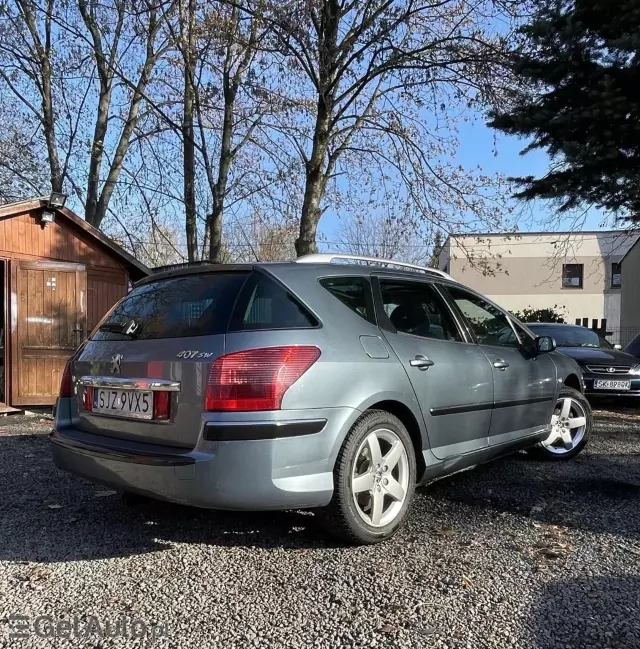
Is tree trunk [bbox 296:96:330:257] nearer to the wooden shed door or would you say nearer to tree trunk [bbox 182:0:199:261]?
tree trunk [bbox 182:0:199:261]

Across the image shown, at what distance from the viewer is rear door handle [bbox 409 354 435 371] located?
11.6 feet

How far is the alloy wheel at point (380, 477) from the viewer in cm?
320

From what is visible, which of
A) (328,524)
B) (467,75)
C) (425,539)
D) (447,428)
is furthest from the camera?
(467,75)

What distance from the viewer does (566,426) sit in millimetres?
5410

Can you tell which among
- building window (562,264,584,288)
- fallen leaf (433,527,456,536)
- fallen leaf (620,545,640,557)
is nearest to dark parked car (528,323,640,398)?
fallen leaf (620,545,640,557)

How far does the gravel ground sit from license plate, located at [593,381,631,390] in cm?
440

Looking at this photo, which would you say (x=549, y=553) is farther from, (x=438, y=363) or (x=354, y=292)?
(x=354, y=292)

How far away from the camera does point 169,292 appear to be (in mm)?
3436

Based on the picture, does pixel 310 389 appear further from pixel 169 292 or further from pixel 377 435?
pixel 169 292

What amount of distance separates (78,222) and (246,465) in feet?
27.2

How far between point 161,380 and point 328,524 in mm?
1202

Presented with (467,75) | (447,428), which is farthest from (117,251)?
(447,428)

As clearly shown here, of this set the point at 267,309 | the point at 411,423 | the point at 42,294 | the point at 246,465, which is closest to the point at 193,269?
the point at 267,309

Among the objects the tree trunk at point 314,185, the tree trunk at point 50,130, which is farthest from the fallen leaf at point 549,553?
the tree trunk at point 50,130
